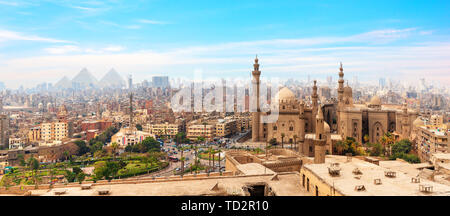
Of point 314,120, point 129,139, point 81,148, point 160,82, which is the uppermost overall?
point 160,82

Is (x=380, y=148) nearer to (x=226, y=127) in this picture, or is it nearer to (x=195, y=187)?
(x=195, y=187)

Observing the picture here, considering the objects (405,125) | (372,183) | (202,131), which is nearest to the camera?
(372,183)

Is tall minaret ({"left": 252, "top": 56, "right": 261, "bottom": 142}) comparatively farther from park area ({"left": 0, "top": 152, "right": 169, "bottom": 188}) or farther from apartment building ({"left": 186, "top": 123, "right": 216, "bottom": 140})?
apartment building ({"left": 186, "top": 123, "right": 216, "bottom": 140})

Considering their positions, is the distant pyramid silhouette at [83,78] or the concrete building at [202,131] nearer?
the concrete building at [202,131]

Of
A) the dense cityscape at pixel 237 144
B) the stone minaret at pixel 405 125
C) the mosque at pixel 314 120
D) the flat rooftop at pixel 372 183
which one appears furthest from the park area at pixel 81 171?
the stone minaret at pixel 405 125

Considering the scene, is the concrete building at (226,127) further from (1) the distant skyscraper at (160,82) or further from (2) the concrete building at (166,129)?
(1) the distant skyscraper at (160,82)

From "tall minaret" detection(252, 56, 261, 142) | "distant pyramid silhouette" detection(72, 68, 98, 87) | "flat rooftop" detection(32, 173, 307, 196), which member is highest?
"distant pyramid silhouette" detection(72, 68, 98, 87)

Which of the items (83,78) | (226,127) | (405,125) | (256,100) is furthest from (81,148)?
(83,78)

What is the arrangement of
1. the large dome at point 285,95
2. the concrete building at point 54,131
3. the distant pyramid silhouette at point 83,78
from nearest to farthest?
1. the large dome at point 285,95
2. the concrete building at point 54,131
3. the distant pyramid silhouette at point 83,78

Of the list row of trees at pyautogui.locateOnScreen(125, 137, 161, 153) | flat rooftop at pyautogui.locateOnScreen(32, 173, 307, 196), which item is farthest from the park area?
flat rooftop at pyautogui.locateOnScreen(32, 173, 307, 196)

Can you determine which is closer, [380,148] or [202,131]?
[380,148]

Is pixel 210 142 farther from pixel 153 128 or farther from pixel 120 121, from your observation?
pixel 120 121

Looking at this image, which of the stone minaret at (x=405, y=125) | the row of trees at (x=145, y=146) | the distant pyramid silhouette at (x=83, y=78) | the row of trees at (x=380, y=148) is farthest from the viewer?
the distant pyramid silhouette at (x=83, y=78)

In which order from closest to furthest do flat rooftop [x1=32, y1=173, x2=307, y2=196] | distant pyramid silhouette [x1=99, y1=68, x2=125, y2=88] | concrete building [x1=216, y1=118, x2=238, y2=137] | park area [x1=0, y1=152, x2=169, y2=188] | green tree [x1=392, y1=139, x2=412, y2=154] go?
1. flat rooftop [x1=32, y1=173, x2=307, y2=196]
2. park area [x1=0, y1=152, x2=169, y2=188]
3. green tree [x1=392, y1=139, x2=412, y2=154]
4. concrete building [x1=216, y1=118, x2=238, y2=137]
5. distant pyramid silhouette [x1=99, y1=68, x2=125, y2=88]
